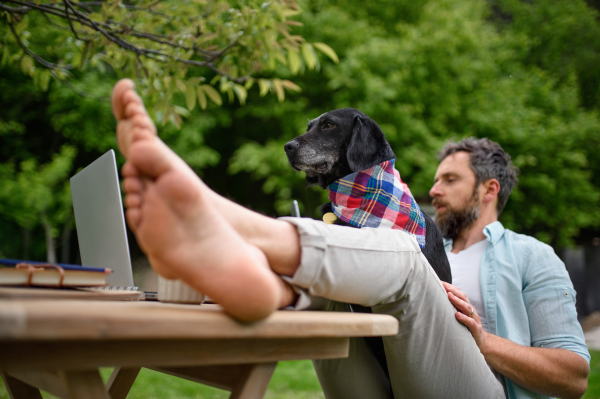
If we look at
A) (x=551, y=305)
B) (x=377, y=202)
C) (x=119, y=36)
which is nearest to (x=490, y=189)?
(x=551, y=305)

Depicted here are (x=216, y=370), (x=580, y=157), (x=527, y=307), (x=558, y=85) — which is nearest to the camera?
(x=216, y=370)

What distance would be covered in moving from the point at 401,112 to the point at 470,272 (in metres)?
5.54

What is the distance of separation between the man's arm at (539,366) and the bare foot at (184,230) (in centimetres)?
105

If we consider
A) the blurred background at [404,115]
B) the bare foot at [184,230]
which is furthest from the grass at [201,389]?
the blurred background at [404,115]

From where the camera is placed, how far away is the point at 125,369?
1167 millimetres

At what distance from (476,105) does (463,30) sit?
1.49m

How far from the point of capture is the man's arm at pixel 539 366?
143 centimetres

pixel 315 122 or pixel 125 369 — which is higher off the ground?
pixel 315 122

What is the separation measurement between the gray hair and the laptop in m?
1.81

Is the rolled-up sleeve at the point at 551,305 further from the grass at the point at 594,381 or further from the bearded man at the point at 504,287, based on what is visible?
the grass at the point at 594,381

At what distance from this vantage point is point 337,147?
1944mm

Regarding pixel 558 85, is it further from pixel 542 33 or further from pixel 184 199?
pixel 184 199

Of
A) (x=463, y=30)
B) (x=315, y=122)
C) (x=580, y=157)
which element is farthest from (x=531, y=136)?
(x=315, y=122)

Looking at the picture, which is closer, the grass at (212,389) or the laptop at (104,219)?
the laptop at (104,219)
